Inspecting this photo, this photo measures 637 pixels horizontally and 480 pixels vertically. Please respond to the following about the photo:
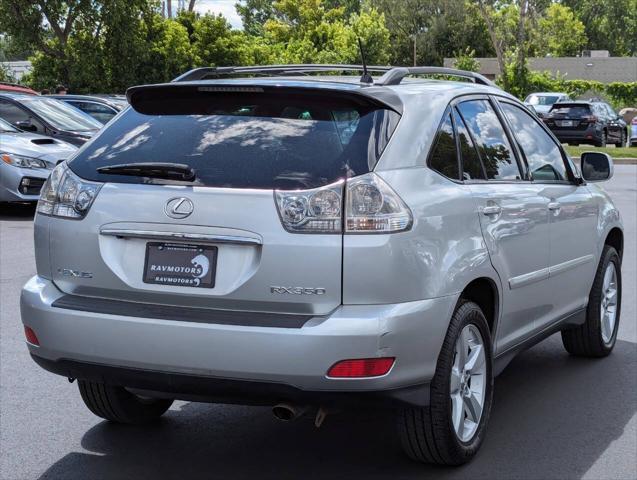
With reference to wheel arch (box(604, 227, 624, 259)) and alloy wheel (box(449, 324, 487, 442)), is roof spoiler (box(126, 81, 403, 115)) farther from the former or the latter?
wheel arch (box(604, 227, 624, 259))

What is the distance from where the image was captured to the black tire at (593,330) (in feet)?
22.2

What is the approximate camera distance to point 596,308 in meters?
6.77

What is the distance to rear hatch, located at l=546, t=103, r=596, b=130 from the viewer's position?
34656 mm

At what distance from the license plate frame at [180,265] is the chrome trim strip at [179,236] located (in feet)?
0.09

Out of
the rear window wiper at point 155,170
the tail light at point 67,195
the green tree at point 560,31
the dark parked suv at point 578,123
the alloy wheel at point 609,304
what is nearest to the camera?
the rear window wiper at point 155,170

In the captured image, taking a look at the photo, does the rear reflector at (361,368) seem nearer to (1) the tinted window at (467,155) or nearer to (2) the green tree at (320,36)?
(1) the tinted window at (467,155)

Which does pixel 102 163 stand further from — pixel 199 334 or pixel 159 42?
pixel 159 42

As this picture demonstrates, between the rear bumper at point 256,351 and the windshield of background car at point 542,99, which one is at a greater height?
the rear bumper at point 256,351

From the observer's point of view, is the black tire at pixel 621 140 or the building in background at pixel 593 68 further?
the building in background at pixel 593 68

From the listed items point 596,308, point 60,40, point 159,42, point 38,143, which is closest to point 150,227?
point 596,308

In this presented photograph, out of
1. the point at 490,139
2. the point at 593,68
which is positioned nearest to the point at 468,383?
the point at 490,139

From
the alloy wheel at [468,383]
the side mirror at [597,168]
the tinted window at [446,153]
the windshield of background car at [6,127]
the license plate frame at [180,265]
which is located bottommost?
the windshield of background car at [6,127]

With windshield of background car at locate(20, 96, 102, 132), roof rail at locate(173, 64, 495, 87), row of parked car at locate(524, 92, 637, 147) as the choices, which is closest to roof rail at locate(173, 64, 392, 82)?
roof rail at locate(173, 64, 495, 87)

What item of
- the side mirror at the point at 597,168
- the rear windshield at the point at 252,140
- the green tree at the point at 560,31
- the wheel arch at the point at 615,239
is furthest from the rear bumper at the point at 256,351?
the green tree at the point at 560,31
